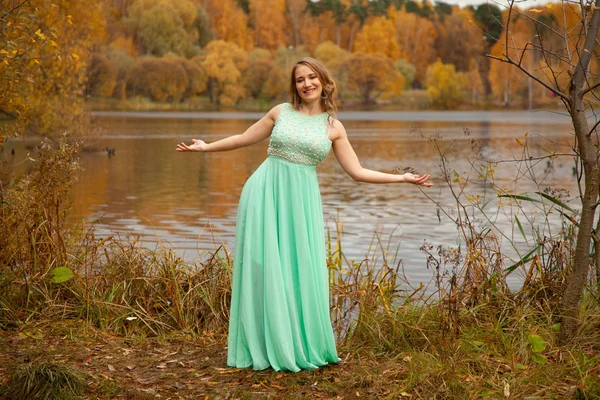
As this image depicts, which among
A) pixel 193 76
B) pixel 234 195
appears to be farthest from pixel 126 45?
pixel 234 195

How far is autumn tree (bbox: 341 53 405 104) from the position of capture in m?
80.3

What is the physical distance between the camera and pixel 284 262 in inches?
187

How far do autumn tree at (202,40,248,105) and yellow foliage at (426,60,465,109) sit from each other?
1905 centimetres

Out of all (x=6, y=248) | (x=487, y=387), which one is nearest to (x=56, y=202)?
(x=6, y=248)

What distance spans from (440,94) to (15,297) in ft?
257

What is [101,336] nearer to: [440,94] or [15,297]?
[15,297]

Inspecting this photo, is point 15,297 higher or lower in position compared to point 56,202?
lower

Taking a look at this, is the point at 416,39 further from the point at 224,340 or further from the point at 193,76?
Result: the point at 224,340

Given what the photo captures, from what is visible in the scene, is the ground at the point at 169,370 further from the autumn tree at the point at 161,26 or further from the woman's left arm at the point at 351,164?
the autumn tree at the point at 161,26

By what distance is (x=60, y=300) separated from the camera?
232 inches

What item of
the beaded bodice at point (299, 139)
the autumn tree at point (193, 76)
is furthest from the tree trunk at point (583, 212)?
the autumn tree at point (193, 76)

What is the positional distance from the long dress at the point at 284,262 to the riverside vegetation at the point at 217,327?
0.15 m

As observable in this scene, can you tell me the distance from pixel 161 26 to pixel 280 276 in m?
71.7

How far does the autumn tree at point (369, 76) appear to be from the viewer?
80312mm
